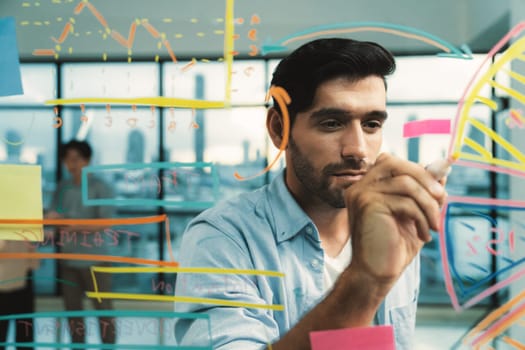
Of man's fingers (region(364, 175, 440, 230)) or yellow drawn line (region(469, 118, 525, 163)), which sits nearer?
man's fingers (region(364, 175, 440, 230))

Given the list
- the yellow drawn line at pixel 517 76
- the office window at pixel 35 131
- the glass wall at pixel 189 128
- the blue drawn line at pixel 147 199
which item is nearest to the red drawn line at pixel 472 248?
the glass wall at pixel 189 128

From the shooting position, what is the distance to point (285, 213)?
2.11 ft

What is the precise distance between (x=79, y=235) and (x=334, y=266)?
1.18 ft

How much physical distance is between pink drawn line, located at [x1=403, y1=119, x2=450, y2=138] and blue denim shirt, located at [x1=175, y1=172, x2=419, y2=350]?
189mm

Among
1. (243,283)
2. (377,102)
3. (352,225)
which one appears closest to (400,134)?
(377,102)

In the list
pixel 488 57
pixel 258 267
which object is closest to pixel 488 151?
pixel 488 57

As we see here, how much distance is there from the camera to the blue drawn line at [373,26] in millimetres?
615

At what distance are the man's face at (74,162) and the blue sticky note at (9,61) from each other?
113mm

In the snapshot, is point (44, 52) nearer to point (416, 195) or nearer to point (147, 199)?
point (147, 199)

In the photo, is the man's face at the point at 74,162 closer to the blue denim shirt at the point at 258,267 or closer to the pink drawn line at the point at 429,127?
the blue denim shirt at the point at 258,267

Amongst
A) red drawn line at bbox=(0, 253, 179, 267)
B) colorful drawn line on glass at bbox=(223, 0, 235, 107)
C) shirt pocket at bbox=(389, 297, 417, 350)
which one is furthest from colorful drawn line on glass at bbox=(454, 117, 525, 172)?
red drawn line at bbox=(0, 253, 179, 267)

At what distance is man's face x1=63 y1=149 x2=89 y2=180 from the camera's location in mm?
652

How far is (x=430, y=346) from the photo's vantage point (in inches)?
27.1

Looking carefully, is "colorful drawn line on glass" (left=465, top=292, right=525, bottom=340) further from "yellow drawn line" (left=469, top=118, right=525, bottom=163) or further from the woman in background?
the woman in background
